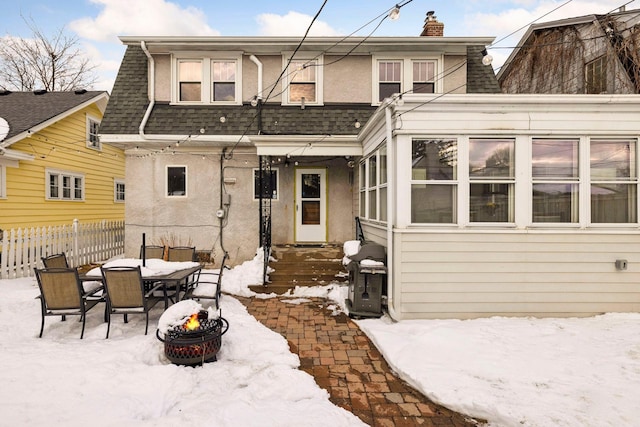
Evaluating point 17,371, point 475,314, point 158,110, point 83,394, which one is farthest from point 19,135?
point 475,314

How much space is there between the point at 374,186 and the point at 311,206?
9.07 feet

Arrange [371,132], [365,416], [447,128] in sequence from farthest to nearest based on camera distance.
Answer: [371,132], [447,128], [365,416]

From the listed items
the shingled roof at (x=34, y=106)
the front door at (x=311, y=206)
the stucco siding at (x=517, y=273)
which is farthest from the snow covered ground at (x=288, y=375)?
the shingled roof at (x=34, y=106)

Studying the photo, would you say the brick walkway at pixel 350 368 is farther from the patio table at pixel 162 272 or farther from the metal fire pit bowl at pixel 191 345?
the patio table at pixel 162 272

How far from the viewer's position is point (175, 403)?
3.26 meters

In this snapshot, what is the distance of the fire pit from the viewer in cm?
389

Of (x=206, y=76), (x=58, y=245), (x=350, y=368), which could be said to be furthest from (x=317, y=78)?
(x=58, y=245)

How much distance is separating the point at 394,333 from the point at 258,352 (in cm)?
202

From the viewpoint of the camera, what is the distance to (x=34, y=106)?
12523 mm

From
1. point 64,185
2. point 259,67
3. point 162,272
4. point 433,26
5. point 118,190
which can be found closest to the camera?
point 162,272

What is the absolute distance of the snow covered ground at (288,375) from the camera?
9.95ft

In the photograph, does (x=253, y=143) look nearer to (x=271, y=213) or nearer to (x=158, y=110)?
(x=271, y=213)

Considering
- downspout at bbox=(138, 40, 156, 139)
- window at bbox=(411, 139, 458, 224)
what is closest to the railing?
window at bbox=(411, 139, 458, 224)

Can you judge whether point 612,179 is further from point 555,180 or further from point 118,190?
point 118,190
